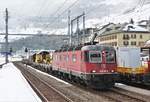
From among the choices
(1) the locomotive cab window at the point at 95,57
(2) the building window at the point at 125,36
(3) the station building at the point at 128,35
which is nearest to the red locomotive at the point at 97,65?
(1) the locomotive cab window at the point at 95,57

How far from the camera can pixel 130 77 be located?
2872 centimetres

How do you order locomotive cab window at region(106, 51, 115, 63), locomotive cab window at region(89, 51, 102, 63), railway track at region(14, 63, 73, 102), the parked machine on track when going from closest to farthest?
railway track at region(14, 63, 73, 102) < locomotive cab window at region(89, 51, 102, 63) < locomotive cab window at region(106, 51, 115, 63) < the parked machine on track

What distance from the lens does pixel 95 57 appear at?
2531cm

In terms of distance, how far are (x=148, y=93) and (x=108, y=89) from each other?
3.88 metres

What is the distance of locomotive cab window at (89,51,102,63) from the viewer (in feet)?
82.4

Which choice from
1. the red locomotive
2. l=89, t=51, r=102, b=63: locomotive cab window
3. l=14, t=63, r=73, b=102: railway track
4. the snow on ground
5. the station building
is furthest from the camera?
the station building

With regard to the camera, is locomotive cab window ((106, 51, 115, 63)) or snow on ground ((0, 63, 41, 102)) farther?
locomotive cab window ((106, 51, 115, 63))

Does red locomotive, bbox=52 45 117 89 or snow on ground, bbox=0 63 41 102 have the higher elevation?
red locomotive, bbox=52 45 117 89

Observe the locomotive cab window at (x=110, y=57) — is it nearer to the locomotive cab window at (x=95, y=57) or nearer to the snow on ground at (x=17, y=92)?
the locomotive cab window at (x=95, y=57)

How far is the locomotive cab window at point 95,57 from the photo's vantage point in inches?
989

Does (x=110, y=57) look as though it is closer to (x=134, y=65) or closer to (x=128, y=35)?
(x=134, y=65)

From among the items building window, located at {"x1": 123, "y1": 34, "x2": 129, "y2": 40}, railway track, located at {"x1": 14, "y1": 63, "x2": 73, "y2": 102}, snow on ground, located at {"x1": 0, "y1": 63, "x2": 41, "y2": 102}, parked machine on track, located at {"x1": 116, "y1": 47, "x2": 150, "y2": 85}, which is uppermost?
building window, located at {"x1": 123, "y1": 34, "x2": 129, "y2": 40}

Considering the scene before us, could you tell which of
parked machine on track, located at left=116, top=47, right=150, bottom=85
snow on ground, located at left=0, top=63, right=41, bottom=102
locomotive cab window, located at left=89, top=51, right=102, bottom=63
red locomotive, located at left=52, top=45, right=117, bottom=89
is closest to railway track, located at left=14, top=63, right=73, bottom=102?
snow on ground, located at left=0, top=63, right=41, bottom=102

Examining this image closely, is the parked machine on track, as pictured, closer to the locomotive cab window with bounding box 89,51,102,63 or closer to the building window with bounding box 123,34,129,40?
the locomotive cab window with bounding box 89,51,102,63
